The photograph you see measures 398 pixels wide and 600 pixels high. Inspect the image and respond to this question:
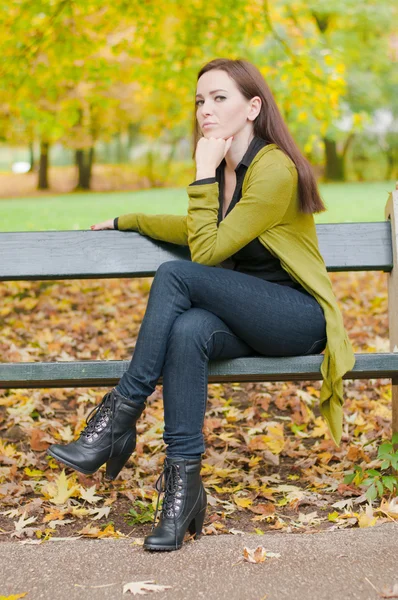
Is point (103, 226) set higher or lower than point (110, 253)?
higher

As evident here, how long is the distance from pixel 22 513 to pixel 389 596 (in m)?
1.49

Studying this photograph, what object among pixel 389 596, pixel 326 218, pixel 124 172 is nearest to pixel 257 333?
pixel 389 596

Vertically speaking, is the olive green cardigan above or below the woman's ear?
below

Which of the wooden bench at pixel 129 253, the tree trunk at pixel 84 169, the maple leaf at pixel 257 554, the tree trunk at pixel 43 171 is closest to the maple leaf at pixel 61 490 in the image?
the wooden bench at pixel 129 253

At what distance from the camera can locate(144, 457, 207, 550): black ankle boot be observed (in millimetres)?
2547

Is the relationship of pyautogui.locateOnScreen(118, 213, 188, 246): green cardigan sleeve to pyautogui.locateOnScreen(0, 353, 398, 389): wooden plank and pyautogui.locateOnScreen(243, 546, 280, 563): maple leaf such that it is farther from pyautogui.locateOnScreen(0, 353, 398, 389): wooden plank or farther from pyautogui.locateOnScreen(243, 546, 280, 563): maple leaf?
pyautogui.locateOnScreen(243, 546, 280, 563): maple leaf

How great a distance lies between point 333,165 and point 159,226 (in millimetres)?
23428

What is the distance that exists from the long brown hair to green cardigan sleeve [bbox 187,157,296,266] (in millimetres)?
90

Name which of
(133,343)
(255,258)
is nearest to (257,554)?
(255,258)

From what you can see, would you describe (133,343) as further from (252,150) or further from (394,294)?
(252,150)

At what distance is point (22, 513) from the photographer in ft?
10.1

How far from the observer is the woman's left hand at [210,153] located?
9.39ft

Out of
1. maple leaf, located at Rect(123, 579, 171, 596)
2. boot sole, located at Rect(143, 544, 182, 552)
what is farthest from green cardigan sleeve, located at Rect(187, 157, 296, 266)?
maple leaf, located at Rect(123, 579, 171, 596)

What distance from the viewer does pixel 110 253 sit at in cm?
332
